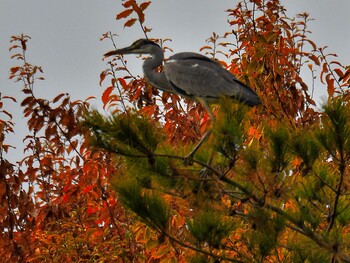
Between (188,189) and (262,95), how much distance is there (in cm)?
287

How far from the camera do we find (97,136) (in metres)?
4.70

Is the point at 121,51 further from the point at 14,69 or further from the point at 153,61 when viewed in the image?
the point at 14,69

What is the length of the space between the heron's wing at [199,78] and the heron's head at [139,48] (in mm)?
359

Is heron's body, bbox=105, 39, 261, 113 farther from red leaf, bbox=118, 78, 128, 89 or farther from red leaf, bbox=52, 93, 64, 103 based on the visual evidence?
red leaf, bbox=52, 93, 64, 103

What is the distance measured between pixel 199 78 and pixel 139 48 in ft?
3.16

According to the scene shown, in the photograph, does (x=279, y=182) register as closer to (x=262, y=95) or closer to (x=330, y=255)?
(x=330, y=255)

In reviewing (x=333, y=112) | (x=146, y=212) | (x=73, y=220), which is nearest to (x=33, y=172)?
(x=73, y=220)

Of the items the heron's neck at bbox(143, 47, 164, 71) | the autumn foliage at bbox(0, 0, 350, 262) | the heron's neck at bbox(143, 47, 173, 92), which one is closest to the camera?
the autumn foliage at bbox(0, 0, 350, 262)

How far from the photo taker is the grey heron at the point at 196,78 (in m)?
6.29

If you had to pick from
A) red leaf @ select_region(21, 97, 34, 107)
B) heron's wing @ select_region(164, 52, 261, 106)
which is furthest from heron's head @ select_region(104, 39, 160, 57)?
red leaf @ select_region(21, 97, 34, 107)

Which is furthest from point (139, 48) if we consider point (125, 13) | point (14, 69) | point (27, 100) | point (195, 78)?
point (14, 69)

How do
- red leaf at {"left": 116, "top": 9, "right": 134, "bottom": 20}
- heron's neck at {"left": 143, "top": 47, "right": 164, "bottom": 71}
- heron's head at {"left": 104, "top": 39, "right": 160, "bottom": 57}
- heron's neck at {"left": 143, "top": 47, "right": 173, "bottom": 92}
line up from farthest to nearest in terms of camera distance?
red leaf at {"left": 116, "top": 9, "right": 134, "bottom": 20} < heron's head at {"left": 104, "top": 39, "right": 160, "bottom": 57} < heron's neck at {"left": 143, "top": 47, "right": 164, "bottom": 71} < heron's neck at {"left": 143, "top": 47, "right": 173, "bottom": 92}

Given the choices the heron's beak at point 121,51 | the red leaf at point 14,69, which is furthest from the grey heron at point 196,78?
the red leaf at point 14,69

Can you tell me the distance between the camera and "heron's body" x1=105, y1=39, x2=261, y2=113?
6297mm
